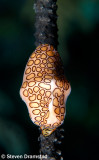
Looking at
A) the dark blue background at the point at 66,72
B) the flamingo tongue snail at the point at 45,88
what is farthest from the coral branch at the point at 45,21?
the dark blue background at the point at 66,72

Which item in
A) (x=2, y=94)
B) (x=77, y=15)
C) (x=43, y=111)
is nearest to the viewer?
(x=43, y=111)

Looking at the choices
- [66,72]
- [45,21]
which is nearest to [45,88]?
[45,21]

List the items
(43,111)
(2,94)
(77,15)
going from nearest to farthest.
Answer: (43,111), (2,94), (77,15)

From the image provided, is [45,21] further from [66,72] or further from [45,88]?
[66,72]

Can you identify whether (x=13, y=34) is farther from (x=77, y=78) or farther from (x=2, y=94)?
(x=77, y=78)

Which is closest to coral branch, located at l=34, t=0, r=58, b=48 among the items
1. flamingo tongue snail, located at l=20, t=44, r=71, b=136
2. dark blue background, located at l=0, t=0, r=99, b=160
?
flamingo tongue snail, located at l=20, t=44, r=71, b=136

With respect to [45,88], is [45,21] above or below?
above

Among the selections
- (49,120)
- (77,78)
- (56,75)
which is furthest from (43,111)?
(77,78)

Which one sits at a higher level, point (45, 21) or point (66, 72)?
point (45, 21)

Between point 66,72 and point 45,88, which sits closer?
point 45,88
